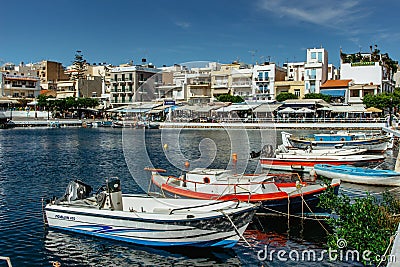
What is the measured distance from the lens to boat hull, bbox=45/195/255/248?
12.5 m

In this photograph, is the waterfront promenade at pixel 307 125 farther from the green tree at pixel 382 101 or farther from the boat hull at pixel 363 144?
the boat hull at pixel 363 144

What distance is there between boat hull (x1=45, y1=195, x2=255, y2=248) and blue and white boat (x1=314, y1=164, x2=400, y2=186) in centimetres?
1250

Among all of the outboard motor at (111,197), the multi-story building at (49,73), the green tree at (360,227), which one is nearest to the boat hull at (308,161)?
the outboard motor at (111,197)

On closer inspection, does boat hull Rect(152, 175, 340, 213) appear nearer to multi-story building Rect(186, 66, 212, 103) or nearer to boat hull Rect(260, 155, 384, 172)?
boat hull Rect(260, 155, 384, 172)

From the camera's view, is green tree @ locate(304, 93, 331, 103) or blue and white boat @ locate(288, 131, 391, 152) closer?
blue and white boat @ locate(288, 131, 391, 152)

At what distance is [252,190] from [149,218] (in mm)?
5416

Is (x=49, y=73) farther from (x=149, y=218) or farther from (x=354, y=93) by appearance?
(x=149, y=218)

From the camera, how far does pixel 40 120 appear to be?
89.2 metres

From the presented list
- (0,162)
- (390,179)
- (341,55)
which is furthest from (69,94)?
(390,179)

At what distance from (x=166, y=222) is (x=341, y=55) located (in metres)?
82.6

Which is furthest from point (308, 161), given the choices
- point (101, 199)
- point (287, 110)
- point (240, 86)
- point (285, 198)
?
point (240, 86)

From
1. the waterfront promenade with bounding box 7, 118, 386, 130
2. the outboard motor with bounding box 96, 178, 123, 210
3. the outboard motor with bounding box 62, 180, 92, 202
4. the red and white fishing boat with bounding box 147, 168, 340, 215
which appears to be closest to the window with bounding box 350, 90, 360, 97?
the waterfront promenade with bounding box 7, 118, 386, 130

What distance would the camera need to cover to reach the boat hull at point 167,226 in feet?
41.1

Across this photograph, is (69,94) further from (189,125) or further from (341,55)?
(341,55)
